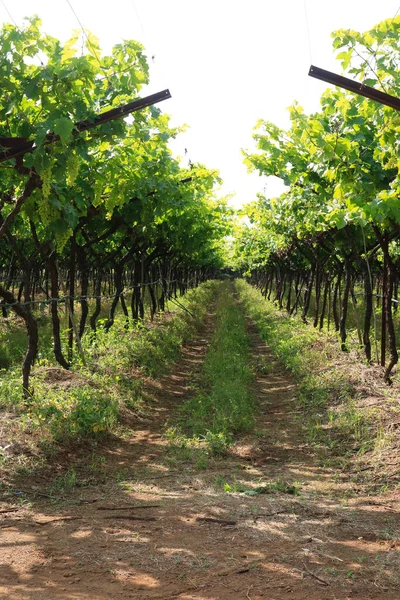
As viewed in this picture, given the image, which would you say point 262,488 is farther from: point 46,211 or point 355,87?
point 355,87

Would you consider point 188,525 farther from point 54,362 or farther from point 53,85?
point 54,362

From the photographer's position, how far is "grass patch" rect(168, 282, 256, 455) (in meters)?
7.62

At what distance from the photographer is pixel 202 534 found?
4.51 metres

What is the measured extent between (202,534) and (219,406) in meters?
4.43

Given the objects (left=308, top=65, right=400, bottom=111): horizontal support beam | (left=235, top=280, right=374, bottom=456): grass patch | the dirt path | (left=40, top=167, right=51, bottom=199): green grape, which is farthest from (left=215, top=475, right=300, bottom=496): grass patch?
(left=308, top=65, right=400, bottom=111): horizontal support beam

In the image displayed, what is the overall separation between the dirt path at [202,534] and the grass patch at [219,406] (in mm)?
613

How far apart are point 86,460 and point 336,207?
4.65 meters

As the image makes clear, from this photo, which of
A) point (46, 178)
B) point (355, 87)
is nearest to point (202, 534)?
point (46, 178)

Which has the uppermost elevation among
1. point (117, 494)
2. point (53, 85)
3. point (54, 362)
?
point (53, 85)

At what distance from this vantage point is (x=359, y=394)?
353 inches

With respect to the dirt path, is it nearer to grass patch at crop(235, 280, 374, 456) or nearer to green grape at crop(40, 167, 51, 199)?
grass patch at crop(235, 280, 374, 456)

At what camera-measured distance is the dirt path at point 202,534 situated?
3.69m

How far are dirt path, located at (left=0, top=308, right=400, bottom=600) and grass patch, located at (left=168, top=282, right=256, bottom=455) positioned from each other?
0.61m

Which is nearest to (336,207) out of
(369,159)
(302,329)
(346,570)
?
(369,159)
